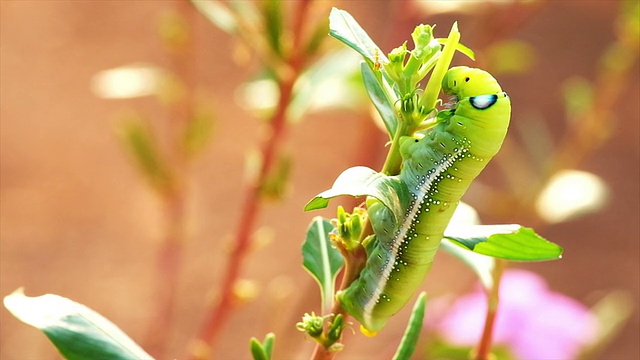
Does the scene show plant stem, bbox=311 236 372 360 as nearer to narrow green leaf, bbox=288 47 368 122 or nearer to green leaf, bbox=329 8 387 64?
green leaf, bbox=329 8 387 64

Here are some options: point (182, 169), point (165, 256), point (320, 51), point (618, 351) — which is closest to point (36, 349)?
point (165, 256)

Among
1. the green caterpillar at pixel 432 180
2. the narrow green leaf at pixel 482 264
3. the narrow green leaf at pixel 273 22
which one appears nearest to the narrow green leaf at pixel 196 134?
the narrow green leaf at pixel 273 22

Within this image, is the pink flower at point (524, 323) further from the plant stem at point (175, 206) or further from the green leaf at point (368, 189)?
the green leaf at point (368, 189)

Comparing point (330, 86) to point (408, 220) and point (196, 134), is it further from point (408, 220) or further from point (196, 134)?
point (408, 220)

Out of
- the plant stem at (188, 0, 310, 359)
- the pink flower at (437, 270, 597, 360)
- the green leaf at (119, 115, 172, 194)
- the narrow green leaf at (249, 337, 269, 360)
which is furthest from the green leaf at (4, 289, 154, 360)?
the pink flower at (437, 270, 597, 360)

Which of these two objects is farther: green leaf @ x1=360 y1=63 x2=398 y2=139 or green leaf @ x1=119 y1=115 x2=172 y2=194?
green leaf @ x1=119 y1=115 x2=172 y2=194

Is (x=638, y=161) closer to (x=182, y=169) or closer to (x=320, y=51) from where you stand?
(x=182, y=169)
